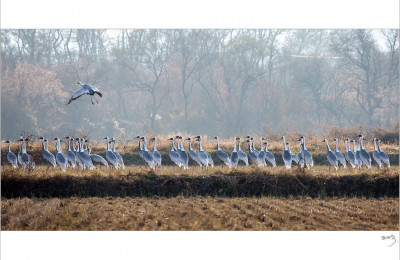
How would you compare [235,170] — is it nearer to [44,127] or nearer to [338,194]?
[338,194]

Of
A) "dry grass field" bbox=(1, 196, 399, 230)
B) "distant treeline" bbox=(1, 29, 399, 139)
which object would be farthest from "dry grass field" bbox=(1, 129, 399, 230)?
"distant treeline" bbox=(1, 29, 399, 139)

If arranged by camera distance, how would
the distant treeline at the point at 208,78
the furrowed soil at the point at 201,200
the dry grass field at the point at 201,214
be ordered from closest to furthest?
the dry grass field at the point at 201,214
the furrowed soil at the point at 201,200
the distant treeline at the point at 208,78

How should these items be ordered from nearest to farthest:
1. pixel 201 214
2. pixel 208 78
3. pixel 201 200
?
pixel 201 214, pixel 201 200, pixel 208 78

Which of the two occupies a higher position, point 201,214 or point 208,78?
point 208,78

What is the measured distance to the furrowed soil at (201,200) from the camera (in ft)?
32.7

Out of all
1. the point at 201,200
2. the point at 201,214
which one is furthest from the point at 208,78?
the point at 201,214

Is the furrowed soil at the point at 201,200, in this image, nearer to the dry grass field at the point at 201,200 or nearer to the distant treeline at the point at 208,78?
the dry grass field at the point at 201,200

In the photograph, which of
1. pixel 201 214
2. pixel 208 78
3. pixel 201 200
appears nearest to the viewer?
pixel 201 214

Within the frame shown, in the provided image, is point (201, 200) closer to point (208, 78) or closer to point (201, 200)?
point (201, 200)

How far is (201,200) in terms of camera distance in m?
12.9

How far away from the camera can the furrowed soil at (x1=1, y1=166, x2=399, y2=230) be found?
9.95m

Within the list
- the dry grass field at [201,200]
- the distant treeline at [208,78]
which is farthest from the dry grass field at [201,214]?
the distant treeline at [208,78]

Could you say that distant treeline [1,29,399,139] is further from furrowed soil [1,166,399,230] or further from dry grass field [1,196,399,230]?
dry grass field [1,196,399,230]

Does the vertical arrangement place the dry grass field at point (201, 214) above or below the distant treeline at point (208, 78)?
below
